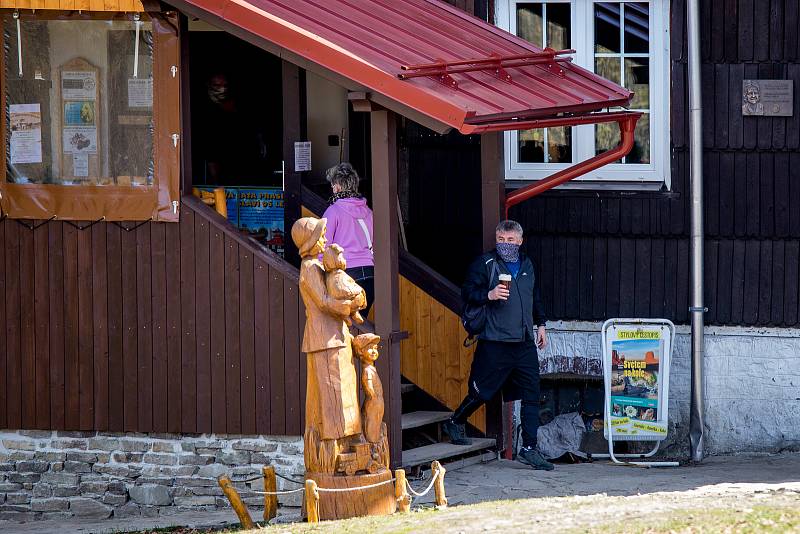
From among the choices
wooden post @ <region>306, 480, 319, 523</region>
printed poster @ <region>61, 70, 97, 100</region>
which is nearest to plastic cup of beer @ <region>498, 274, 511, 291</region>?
wooden post @ <region>306, 480, 319, 523</region>

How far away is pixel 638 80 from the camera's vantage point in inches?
467

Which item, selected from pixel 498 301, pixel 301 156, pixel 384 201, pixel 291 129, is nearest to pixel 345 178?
pixel 301 156

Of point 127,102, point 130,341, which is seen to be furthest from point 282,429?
point 127,102

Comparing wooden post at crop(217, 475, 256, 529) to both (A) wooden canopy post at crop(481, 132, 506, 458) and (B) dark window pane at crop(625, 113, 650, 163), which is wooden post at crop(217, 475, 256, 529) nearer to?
(A) wooden canopy post at crop(481, 132, 506, 458)

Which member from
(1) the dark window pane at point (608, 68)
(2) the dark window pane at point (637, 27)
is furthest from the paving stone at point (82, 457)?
(2) the dark window pane at point (637, 27)

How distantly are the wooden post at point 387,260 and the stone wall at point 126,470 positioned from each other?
78 centimetres

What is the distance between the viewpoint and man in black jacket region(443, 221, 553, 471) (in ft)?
34.9

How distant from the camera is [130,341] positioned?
10.6 metres

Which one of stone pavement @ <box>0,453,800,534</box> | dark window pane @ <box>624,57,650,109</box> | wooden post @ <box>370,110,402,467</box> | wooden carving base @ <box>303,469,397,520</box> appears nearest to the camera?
wooden carving base @ <box>303,469,397,520</box>

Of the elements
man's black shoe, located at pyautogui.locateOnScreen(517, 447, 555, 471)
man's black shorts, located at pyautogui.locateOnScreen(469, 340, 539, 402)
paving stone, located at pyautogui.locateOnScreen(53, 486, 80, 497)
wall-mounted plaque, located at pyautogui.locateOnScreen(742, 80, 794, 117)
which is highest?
wall-mounted plaque, located at pyautogui.locateOnScreen(742, 80, 794, 117)

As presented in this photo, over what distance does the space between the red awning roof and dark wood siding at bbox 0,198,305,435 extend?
5.08 ft

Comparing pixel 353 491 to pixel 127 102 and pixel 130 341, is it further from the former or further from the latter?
pixel 127 102

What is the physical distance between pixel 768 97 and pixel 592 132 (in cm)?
145

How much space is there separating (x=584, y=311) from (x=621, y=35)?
7.38 feet
